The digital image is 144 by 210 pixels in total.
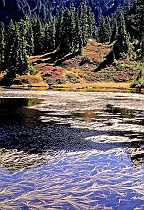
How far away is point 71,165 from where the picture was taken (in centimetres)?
1407

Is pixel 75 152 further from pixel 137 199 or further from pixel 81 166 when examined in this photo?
pixel 137 199

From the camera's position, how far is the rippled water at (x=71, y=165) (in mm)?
10242

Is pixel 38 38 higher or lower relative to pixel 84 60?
higher

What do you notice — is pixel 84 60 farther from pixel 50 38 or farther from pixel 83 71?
pixel 50 38

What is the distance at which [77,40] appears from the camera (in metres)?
107

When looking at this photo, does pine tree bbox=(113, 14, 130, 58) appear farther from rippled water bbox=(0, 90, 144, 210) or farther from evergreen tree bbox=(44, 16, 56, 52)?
rippled water bbox=(0, 90, 144, 210)

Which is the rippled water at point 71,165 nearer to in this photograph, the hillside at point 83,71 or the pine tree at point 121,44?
the hillside at point 83,71

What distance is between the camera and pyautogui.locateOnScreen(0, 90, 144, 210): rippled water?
10.2m

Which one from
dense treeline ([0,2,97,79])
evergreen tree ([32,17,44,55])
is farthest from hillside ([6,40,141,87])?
evergreen tree ([32,17,44,55])

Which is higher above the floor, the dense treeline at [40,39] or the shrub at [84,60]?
the dense treeline at [40,39]

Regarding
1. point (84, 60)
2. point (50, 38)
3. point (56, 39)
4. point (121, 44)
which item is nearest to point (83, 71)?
point (84, 60)

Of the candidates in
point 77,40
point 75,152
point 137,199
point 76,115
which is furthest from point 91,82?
point 137,199

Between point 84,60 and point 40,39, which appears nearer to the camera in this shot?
point 84,60

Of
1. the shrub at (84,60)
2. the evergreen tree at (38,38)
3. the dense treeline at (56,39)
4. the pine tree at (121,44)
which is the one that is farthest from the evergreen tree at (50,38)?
the pine tree at (121,44)
